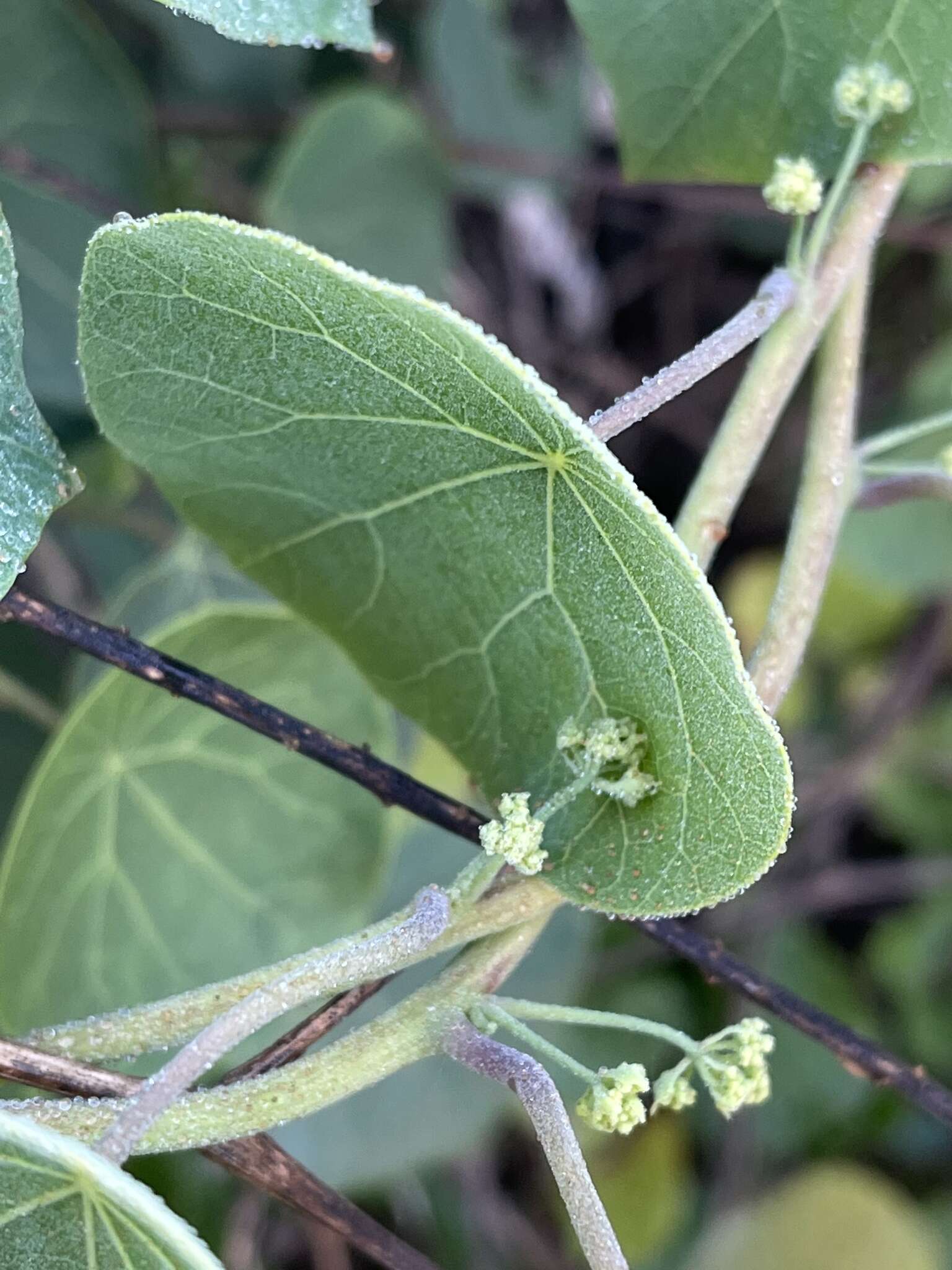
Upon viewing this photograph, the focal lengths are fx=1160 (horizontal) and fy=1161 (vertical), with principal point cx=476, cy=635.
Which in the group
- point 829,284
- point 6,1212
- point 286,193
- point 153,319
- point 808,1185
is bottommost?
point 6,1212

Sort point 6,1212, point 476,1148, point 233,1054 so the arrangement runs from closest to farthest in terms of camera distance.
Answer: point 6,1212 < point 233,1054 < point 476,1148

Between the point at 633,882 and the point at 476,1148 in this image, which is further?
the point at 476,1148

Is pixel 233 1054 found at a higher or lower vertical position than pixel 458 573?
lower

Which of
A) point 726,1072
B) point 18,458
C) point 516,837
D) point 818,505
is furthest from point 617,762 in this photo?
point 18,458

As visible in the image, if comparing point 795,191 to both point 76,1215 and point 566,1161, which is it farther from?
point 76,1215

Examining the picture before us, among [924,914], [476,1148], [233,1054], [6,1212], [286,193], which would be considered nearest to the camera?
[6,1212]

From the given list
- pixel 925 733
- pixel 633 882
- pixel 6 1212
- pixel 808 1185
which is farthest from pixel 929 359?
pixel 6 1212

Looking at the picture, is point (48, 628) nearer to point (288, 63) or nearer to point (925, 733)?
point (288, 63)

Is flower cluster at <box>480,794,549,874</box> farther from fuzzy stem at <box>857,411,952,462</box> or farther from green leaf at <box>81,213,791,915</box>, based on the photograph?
fuzzy stem at <box>857,411,952,462</box>
